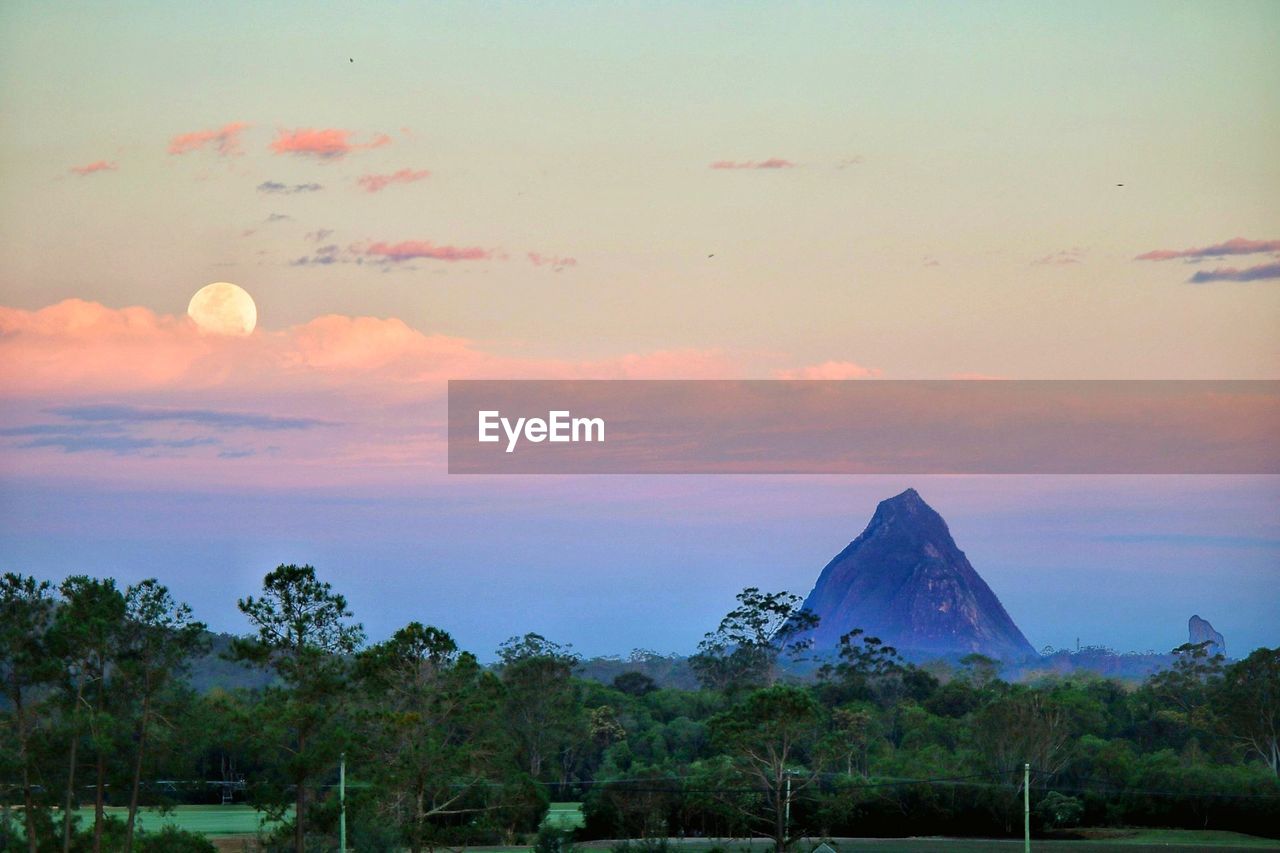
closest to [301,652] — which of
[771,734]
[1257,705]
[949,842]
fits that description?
[771,734]

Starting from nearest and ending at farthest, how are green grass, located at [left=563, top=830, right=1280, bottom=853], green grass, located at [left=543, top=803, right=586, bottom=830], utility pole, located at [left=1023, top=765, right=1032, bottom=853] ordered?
utility pole, located at [left=1023, top=765, right=1032, bottom=853]
green grass, located at [left=543, top=803, right=586, bottom=830]
green grass, located at [left=563, top=830, right=1280, bottom=853]

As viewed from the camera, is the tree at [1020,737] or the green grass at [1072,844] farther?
the tree at [1020,737]

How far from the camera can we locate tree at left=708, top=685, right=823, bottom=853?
4975 centimetres

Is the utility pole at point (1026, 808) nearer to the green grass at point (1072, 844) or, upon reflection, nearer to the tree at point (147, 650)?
the green grass at point (1072, 844)

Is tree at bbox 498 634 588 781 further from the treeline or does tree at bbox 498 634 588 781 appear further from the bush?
the bush

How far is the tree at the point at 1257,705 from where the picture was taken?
7875 centimetres

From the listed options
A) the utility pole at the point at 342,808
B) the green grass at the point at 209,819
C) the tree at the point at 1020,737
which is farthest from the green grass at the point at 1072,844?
the green grass at the point at 209,819

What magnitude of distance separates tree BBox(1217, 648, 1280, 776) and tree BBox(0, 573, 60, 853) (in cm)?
5804

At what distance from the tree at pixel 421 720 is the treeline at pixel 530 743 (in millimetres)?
70

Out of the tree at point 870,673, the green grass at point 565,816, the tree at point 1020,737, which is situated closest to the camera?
the green grass at point 565,816

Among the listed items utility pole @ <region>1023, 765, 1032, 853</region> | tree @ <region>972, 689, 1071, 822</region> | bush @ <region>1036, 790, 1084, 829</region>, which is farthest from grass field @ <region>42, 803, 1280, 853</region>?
tree @ <region>972, 689, 1071, 822</region>

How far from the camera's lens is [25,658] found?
142 ft

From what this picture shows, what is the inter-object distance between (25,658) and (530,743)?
122ft

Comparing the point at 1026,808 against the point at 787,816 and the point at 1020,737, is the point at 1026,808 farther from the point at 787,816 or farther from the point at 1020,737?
the point at 1020,737
